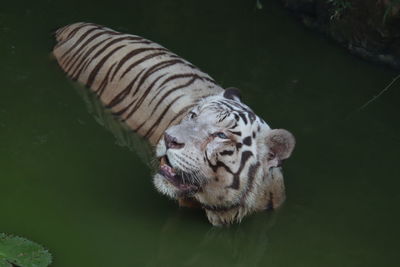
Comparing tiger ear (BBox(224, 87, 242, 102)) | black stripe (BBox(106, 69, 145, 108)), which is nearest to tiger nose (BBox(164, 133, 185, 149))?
tiger ear (BBox(224, 87, 242, 102))

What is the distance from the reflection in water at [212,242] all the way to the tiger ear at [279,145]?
0.42 meters

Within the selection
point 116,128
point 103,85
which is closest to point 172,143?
point 116,128

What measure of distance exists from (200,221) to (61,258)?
84 centimetres

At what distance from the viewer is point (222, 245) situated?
147 inches

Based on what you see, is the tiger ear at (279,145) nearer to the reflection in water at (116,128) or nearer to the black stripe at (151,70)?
the reflection in water at (116,128)

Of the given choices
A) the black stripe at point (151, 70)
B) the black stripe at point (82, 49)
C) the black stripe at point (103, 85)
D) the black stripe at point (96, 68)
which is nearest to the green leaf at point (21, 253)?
the black stripe at point (151, 70)

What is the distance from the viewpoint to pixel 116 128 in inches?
185

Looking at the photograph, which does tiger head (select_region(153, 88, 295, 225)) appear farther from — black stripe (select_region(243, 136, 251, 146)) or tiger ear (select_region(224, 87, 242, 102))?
tiger ear (select_region(224, 87, 242, 102))

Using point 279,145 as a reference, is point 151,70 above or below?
below

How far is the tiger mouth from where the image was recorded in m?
3.54

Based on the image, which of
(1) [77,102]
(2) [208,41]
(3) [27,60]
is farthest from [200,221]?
(2) [208,41]

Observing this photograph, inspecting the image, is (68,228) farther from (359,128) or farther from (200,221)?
(359,128)

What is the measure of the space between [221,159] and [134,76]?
154 cm

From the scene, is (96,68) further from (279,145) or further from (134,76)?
(279,145)
